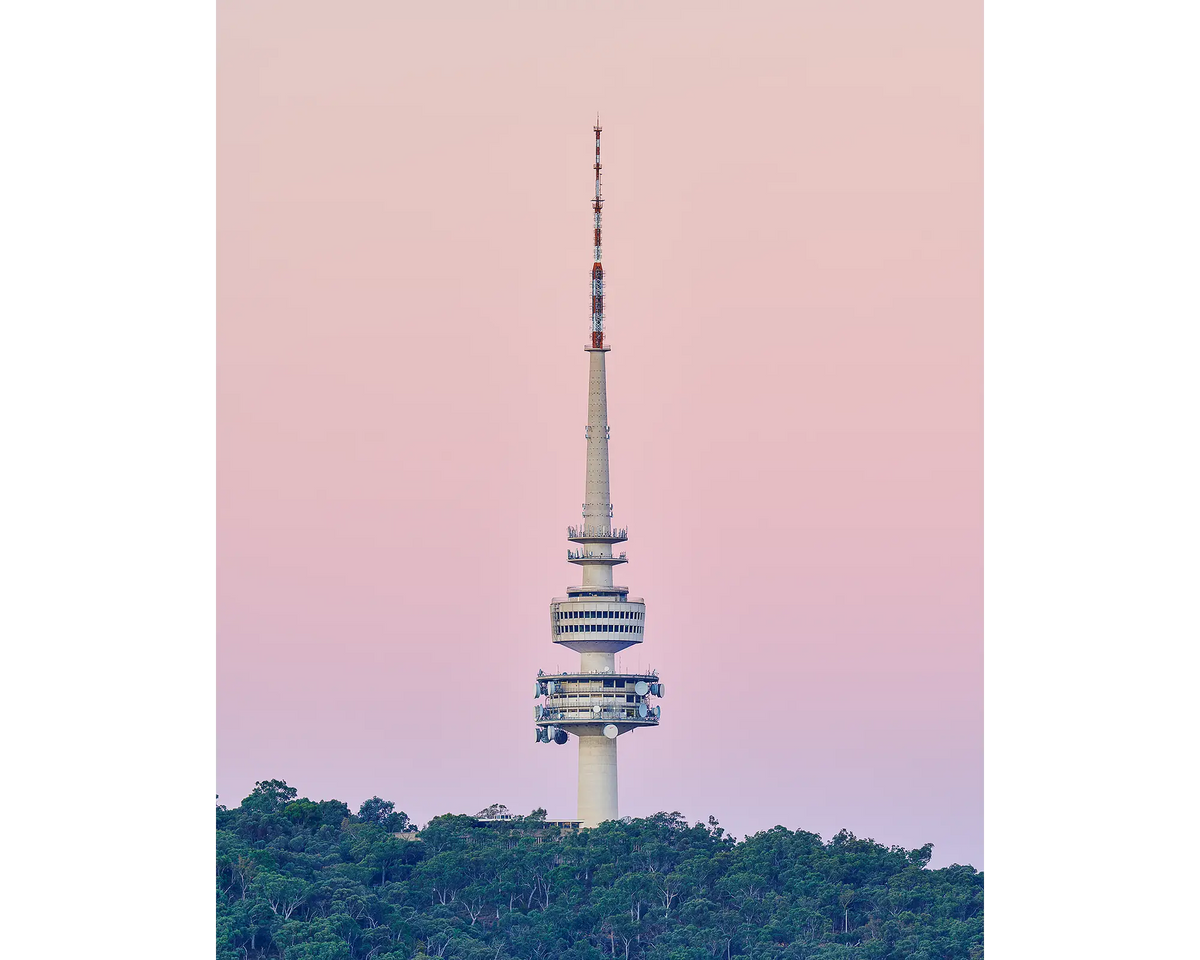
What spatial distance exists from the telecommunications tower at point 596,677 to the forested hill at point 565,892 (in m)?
28.3

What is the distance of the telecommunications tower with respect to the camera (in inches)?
7648

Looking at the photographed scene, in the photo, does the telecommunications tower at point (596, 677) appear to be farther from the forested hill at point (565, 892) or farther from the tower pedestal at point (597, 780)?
the forested hill at point (565, 892)

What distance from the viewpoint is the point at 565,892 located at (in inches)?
6156

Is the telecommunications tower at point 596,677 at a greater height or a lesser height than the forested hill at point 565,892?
greater

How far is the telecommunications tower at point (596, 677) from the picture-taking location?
637 ft

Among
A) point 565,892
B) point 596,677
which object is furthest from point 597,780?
point 565,892

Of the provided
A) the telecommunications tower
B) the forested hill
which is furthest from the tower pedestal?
the forested hill

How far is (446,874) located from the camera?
155250mm

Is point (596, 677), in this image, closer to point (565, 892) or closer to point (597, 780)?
point (597, 780)

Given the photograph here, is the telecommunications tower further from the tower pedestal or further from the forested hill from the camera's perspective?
the forested hill

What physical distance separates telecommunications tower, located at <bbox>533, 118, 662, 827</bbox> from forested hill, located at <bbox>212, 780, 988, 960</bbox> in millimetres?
28305

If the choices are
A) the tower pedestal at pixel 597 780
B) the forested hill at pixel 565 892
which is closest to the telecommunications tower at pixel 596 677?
the tower pedestal at pixel 597 780

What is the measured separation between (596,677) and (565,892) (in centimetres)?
4120

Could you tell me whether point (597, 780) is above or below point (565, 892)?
above
